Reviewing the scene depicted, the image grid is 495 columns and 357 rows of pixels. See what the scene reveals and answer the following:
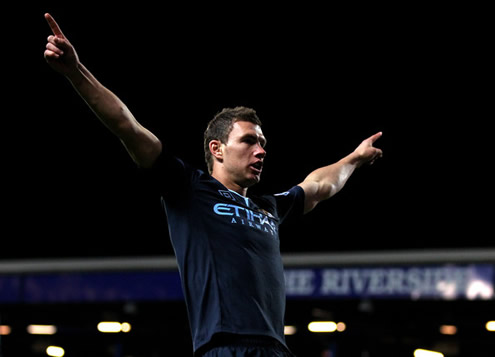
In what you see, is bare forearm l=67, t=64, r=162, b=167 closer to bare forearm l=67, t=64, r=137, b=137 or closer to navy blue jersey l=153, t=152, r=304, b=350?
bare forearm l=67, t=64, r=137, b=137

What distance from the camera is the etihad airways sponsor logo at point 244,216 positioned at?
124 inches

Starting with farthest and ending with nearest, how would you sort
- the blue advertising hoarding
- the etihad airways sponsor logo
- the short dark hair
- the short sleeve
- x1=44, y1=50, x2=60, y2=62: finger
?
the blue advertising hoarding, the short sleeve, the short dark hair, the etihad airways sponsor logo, x1=44, y1=50, x2=60, y2=62: finger

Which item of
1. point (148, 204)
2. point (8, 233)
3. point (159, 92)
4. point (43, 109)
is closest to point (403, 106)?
point (159, 92)

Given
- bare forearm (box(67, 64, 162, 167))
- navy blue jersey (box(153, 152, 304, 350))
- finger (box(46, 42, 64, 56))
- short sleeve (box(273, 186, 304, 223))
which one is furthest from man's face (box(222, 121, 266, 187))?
finger (box(46, 42, 64, 56))

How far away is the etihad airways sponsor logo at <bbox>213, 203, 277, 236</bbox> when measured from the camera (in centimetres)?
315

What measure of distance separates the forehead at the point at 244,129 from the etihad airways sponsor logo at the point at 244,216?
1.29ft

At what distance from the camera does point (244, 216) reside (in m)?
3.20

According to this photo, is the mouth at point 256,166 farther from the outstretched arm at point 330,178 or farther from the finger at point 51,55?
the finger at point 51,55

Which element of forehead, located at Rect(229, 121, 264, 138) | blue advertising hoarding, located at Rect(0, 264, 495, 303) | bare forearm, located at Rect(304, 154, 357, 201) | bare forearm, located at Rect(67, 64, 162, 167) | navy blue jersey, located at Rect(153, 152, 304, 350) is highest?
blue advertising hoarding, located at Rect(0, 264, 495, 303)

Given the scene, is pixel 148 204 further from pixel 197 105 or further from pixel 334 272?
pixel 334 272

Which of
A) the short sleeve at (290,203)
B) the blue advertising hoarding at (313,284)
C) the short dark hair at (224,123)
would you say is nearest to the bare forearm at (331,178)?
the short sleeve at (290,203)

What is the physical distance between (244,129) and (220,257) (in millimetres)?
713

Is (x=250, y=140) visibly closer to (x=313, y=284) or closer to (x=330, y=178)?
(x=330, y=178)

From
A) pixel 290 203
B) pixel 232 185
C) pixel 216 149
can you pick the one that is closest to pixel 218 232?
pixel 232 185
